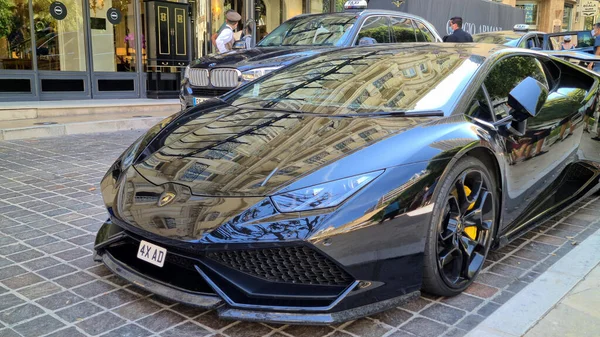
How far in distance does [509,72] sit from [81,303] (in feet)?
9.90

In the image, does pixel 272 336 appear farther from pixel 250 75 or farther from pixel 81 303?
pixel 250 75

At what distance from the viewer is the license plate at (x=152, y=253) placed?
2.47 m

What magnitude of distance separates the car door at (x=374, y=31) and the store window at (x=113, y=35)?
624 cm

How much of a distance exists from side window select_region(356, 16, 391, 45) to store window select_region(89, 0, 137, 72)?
20.5 ft

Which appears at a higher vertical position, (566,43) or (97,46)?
(566,43)

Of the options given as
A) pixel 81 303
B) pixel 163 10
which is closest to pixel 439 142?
pixel 81 303

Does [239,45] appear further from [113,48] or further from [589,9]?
[589,9]

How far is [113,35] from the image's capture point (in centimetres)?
Result: 1158

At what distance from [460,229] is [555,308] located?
23.8 inches

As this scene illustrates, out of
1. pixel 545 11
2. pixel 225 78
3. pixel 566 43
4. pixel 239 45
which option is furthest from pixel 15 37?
pixel 545 11

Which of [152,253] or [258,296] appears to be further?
[152,253]

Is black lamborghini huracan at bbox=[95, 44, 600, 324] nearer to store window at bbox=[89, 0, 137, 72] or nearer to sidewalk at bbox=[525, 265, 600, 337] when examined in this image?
sidewalk at bbox=[525, 265, 600, 337]

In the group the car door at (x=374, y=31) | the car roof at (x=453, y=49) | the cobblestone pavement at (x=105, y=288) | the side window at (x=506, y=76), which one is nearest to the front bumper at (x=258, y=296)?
the cobblestone pavement at (x=105, y=288)

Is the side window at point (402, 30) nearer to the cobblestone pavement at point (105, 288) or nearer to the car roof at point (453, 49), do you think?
the cobblestone pavement at point (105, 288)
